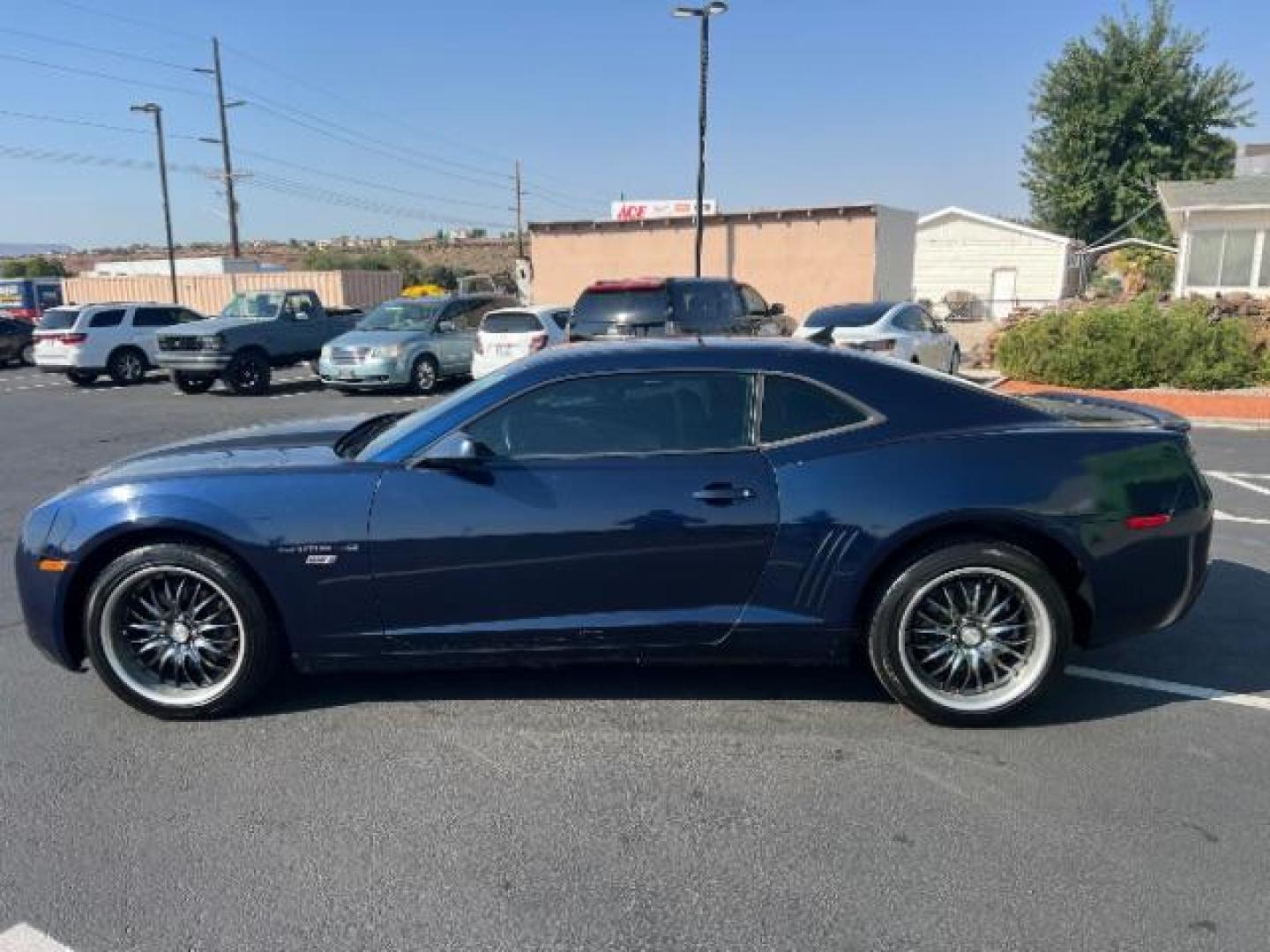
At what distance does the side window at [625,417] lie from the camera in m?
3.58

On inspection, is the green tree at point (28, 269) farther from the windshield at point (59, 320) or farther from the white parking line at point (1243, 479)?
the white parking line at point (1243, 479)

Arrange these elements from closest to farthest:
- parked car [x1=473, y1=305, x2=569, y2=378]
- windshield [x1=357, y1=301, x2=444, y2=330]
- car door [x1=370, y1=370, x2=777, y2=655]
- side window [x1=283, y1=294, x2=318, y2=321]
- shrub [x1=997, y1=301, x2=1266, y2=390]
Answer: car door [x1=370, y1=370, x2=777, y2=655] → shrub [x1=997, y1=301, x2=1266, y2=390] → parked car [x1=473, y1=305, x2=569, y2=378] → windshield [x1=357, y1=301, x2=444, y2=330] → side window [x1=283, y1=294, x2=318, y2=321]

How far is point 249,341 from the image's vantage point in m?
16.1

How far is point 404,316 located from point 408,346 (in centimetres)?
125

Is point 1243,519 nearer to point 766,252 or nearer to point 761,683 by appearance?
point 761,683

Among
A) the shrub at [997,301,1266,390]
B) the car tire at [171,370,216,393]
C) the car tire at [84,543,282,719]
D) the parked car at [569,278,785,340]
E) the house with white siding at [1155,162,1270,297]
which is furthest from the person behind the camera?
the house with white siding at [1155,162,1270,297]

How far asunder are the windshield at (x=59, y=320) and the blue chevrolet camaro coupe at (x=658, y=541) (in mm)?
17061

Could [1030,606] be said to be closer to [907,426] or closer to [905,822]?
[907,426]

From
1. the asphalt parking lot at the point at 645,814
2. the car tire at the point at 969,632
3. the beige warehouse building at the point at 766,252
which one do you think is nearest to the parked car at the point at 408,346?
the beige warehouse building at the point at 766,252

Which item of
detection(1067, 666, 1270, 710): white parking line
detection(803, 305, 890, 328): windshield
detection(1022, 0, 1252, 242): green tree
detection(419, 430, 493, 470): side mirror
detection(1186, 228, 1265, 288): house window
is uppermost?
detection(1022, 0, 1252, 242): green tree

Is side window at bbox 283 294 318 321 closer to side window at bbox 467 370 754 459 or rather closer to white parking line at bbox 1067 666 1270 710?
side window at bbox 467 370 754 459

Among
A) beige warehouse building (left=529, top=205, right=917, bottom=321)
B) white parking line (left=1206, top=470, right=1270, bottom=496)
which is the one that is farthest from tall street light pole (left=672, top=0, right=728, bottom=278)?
white parking line (left=1206, top=470, right=1270, bottom=496)

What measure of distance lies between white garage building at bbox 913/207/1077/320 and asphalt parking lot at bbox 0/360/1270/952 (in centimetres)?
3429

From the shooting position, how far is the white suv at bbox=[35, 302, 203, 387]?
17.7m
